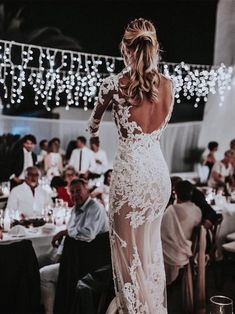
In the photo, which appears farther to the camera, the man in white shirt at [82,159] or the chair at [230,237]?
the man in white shirt at [82,159]

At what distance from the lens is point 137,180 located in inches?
101

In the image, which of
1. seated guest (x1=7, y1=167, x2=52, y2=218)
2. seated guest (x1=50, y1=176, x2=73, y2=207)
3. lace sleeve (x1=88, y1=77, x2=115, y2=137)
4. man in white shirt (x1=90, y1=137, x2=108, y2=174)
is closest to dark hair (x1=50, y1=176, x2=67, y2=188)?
seated guest (x1=50, y1=176, x2=73, y2=207)

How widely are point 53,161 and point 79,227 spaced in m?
2.51

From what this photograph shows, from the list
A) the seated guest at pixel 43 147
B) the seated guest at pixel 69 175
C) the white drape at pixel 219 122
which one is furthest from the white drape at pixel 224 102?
the seated guest at pixel 43 147

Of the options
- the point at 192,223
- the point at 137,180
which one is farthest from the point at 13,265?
the point at 137,180

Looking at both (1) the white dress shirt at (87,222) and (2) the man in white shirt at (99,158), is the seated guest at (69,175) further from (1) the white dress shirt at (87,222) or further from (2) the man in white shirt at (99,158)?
(1) the white dress shirt at (87,222)

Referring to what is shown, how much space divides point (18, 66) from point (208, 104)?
188cm

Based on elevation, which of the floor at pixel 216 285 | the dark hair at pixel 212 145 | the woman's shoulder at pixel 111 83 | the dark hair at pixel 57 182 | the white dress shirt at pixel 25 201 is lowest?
the floor at pixel 216 285

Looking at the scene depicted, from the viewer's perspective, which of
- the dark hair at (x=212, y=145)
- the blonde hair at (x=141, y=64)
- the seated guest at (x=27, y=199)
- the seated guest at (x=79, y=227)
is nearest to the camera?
the blonde hair at (x=141, y=64)

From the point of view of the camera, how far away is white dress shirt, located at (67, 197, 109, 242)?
13.0 ft

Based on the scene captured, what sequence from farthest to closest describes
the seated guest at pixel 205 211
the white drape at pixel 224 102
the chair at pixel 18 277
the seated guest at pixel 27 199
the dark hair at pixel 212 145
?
the dark hair at pixel 212 145 → the seated guest at pixel 27 199 → the white drape at pixel 224 102 → the seated guest at pixel 205 211 → the chair at pixel 18 277

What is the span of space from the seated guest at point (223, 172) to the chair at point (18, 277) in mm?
2273

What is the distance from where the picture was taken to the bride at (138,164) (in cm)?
248

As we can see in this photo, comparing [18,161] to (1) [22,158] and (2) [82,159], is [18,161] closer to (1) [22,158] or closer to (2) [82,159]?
(1) [22,158]
